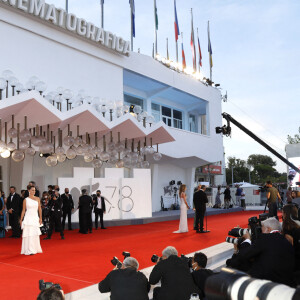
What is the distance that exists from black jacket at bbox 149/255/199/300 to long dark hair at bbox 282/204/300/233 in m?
1.42

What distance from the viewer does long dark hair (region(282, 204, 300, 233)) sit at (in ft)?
15.0

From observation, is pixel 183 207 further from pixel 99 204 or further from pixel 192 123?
pixel 192 123

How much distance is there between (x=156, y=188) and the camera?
2144cm

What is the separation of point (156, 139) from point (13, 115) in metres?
6.66

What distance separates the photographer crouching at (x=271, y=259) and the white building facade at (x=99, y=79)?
8.26 m

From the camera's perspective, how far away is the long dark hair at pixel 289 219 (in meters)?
4.56

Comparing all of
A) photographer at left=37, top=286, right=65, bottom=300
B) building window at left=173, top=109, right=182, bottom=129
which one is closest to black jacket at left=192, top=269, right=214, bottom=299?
photographer at left=37, top=286, right=65, bottom=300

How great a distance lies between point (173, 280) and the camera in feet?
13.3

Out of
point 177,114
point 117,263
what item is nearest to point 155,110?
point 177,114

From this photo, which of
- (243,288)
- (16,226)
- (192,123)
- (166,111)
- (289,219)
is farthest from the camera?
(192,123)

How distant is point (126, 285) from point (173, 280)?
0.58 m

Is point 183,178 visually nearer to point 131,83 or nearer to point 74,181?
point 131,83

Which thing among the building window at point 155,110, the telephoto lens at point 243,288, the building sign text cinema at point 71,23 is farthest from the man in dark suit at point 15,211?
the building window at point 155,110

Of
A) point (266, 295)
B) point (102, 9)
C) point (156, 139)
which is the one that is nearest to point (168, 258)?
point (266, 295)
